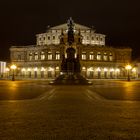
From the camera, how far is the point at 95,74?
471ft

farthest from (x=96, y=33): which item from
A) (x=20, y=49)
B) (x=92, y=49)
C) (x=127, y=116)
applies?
(x=127, y=116)

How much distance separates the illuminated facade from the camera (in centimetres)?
14212

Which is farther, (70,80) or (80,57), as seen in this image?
(80,57)

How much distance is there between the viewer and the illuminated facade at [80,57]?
466ft

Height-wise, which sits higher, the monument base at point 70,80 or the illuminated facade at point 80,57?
the illuminated facade at point 80,57

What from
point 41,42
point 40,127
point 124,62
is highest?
point 41,42

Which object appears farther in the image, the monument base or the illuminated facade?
the illuminated facade

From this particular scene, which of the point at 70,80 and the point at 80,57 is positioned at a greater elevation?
the point at 80,57

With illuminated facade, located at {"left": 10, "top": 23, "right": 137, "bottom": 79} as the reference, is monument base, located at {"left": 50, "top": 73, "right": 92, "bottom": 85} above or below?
below

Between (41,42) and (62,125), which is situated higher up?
(41,42)

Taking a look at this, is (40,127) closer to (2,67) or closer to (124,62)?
(2,67)

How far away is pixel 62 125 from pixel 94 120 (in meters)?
1.93

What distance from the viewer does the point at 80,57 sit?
14050 cm

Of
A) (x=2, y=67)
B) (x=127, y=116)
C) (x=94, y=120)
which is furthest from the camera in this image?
(x=2, y=67)
